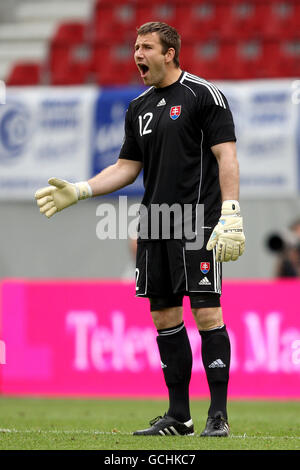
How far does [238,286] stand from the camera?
30.0 ft

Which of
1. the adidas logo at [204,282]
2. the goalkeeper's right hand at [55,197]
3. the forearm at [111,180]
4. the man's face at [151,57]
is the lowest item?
Result: the adidas logo at [204,282]

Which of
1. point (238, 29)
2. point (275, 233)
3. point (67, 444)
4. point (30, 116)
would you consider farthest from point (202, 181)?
point (238, 29)

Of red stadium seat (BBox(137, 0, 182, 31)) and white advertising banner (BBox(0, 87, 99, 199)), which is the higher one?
Answer: red stadium seat (BBox(137, 0, 182, 31))

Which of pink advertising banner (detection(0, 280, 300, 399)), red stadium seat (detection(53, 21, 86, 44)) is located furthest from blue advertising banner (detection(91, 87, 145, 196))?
red stadium seat (detection(53, 21, 86, 44))

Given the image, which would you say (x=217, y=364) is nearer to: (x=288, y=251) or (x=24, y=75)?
(x=288, y=251)

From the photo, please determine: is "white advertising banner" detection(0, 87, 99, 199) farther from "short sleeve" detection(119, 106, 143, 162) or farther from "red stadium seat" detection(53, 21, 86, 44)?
"short sleeve" detection(119, 106, 143, 162)

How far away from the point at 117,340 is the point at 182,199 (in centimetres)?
464

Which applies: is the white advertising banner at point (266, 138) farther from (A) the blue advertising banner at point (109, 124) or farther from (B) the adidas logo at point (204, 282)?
(B) the adidas logo at point (204, 282)

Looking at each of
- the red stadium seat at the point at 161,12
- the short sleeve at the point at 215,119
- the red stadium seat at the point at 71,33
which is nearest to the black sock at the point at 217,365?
the short sleeve at the point at 215,119

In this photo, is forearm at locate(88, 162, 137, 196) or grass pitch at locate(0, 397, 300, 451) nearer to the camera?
grass pitch at locate(0, 397, 300, 451)

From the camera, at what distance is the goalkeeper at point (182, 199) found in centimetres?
452

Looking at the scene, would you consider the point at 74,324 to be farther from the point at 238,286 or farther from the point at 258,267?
the point at 258,267

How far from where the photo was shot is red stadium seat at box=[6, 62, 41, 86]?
14.5m

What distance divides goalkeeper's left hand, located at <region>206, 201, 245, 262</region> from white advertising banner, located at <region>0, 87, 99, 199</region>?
6755 mm
